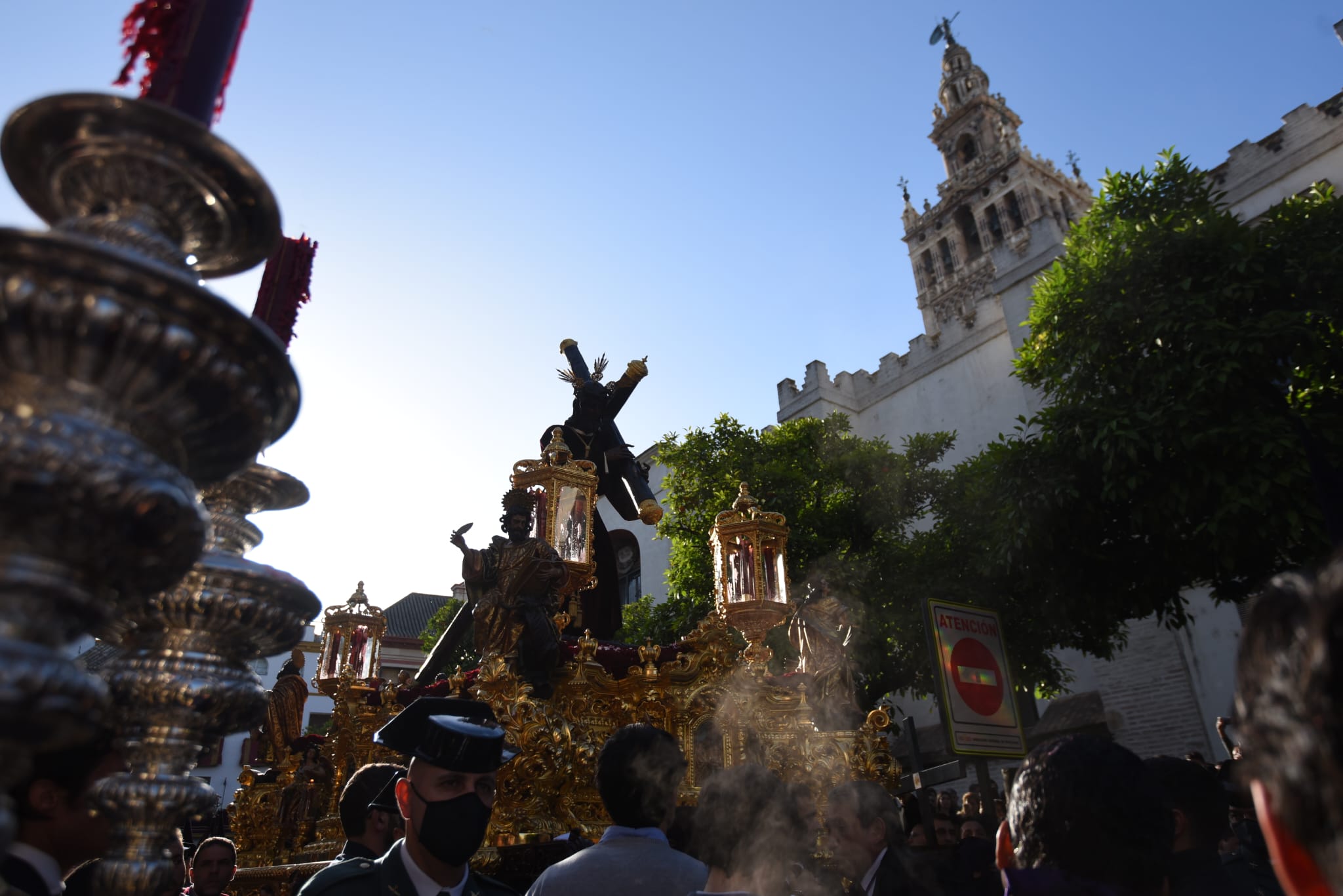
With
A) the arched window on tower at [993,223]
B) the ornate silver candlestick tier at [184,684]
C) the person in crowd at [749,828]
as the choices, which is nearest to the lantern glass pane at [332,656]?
the person in crowd at [749,828]

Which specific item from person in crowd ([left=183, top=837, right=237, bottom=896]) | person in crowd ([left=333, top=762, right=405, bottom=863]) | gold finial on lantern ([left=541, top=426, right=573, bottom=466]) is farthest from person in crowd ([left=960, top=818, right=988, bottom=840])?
person in crowd ([left=183, top=837, right=237, bottom=896])

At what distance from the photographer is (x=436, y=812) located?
9.52 ft

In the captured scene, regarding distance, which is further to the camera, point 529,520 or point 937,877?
point 529,520

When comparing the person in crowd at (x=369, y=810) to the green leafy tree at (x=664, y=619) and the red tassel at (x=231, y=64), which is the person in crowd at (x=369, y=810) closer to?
the red tassel at (x=231, y=64)

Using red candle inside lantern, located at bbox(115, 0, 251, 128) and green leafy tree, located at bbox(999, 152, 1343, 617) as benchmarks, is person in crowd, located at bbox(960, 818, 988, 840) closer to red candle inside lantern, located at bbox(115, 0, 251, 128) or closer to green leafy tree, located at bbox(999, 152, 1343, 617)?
green leafy tree, located at bbox(999, 152, 1343, 617)

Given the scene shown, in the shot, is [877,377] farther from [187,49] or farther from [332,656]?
[187,49]

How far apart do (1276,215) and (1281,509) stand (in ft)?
15.2

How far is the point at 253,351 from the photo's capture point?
119 centimetres

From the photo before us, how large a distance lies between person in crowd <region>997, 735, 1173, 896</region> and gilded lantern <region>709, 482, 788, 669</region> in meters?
3.55

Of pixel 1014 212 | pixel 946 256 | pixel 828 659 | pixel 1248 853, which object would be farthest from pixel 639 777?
pixel 946 256

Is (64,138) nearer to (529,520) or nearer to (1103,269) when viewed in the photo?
(529,520)

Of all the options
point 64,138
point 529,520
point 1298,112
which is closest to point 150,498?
point 64,138

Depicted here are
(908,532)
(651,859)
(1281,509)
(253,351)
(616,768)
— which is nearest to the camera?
(253,351)

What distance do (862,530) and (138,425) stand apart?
A: 18.9 meters
